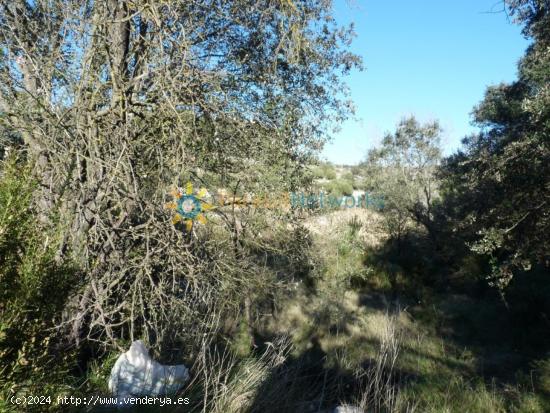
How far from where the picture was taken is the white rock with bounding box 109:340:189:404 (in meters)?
2.95

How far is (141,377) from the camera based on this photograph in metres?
3.09

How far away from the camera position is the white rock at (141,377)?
9.68ft

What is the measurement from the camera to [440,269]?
12898 mm

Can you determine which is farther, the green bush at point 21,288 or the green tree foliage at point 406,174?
the green tree foliage at point 406,174
